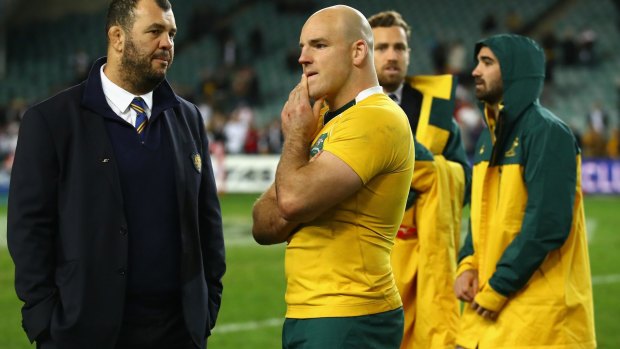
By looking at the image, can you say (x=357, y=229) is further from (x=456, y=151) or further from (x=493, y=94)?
(x=456, y=151)

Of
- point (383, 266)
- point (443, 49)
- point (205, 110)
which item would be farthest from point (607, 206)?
point (383, 266)

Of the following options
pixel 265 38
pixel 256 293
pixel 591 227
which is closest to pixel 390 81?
pixel 256 293

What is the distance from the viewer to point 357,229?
141 inches

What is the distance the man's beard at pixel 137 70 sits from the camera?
12.8 feet

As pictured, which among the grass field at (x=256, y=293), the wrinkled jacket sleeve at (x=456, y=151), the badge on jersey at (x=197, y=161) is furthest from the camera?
the grass field at (x=256, y=293)

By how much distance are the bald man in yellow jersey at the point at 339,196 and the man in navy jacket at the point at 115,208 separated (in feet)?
1.34

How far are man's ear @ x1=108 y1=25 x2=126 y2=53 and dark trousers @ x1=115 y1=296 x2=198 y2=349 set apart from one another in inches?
38.0

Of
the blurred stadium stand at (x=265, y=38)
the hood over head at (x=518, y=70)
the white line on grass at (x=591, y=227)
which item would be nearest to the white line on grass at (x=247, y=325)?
the hood over head at (x=518, y=70)

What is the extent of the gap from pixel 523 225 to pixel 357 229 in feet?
4.39

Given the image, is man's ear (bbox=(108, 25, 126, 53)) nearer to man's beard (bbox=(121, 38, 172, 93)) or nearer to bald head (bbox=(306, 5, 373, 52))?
man's beard (bbox=(121, 38, 172, 93))

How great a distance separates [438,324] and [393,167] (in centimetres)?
168

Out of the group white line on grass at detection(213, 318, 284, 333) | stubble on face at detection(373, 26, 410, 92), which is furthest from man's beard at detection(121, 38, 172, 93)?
white line on grass at detection(213, 318, 284, 333)

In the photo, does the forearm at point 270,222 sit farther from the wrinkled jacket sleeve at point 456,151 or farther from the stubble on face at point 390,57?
the wrinkled jacket sleeve at point 456,151

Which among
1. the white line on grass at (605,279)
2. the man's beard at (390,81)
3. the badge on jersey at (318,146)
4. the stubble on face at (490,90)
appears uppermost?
the badge on jersey at (318,146)
